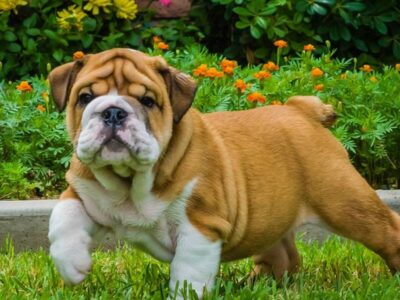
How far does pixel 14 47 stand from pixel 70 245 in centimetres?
474

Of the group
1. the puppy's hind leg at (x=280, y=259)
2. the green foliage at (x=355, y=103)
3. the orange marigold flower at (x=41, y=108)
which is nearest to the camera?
the puppy's hind leg at (x=280, y=259)

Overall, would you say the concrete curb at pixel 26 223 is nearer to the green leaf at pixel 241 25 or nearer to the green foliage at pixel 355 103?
the green foliage at pixel 355 103

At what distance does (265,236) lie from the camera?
5043mm

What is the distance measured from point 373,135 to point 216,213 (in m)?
2.46

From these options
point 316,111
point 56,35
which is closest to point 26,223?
point 316,111

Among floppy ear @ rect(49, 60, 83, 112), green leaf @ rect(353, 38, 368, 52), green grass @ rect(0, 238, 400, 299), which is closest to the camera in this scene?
floppy ear @ rect(49, 60, 83, 112)

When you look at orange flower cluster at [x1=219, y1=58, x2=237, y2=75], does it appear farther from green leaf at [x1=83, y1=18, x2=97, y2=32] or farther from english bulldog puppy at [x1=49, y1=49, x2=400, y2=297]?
english bulldog puppy at [x1=49, y1=49, x2=400, y2=297]

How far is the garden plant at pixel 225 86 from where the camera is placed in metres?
5.19

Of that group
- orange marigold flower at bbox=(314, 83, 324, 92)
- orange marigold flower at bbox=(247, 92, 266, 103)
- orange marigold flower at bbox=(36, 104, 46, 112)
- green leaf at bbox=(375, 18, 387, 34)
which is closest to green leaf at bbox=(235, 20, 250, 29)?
green leaf at bbox=(375, 18, 387, 34)

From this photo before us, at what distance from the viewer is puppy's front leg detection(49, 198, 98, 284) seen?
4.54 meters

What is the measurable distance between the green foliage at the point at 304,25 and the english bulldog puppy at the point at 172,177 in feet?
13.0

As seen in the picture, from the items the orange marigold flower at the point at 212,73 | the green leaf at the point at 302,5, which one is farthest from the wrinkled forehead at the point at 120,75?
the green leaf at the point at 302,5

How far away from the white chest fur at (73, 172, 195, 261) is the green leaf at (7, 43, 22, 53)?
452 centimetres

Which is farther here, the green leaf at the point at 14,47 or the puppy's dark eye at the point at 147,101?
the green leaf at the point at 14,47
